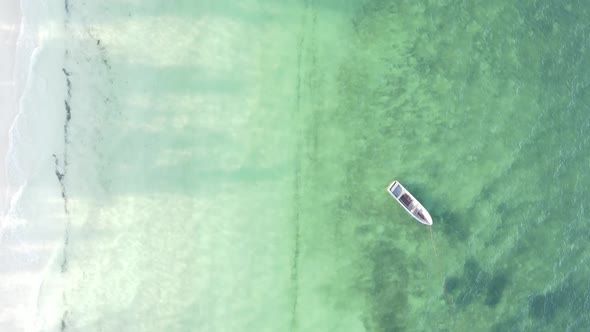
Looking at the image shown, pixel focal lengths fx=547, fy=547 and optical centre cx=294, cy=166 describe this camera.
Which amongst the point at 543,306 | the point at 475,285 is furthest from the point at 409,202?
the point at 543,306

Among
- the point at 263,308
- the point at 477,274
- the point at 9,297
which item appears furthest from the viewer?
the point at 477,274

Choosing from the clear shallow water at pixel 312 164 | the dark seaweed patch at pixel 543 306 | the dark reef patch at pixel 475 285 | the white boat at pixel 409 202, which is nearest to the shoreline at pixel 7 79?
the clear shallow water at pixel 312 164

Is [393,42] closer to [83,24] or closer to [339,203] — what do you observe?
[339,203]

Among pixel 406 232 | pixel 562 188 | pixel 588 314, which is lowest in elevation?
pixel 588 314

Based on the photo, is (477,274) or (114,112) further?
(477,274)

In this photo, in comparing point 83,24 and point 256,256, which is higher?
point 83,24

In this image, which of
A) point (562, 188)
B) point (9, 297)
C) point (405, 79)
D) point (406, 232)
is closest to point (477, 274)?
point (406, 232)

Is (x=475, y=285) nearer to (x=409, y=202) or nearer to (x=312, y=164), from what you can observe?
(x=409, y=202)
